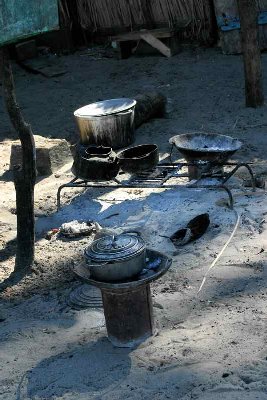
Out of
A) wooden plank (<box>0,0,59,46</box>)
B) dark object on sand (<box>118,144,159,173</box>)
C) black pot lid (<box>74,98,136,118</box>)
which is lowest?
dark object on sand (<box>118,144,159,173</box>)

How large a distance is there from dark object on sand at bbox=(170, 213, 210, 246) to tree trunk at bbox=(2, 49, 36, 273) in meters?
1.32

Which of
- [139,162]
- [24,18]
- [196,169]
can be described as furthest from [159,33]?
[24,18]

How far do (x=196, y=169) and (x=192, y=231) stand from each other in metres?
1.12

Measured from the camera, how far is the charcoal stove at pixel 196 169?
709 centimetres

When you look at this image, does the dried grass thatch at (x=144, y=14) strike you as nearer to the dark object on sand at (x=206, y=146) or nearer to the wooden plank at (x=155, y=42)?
the wooden plank at (x=155, y=42)

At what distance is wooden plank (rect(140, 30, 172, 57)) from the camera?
43.4 feet

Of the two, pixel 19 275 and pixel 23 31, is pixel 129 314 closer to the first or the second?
pixel 19 275

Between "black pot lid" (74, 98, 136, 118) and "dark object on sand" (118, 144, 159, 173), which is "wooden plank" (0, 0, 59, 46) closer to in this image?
"dark object on sand" (118, 144, 159, 173)

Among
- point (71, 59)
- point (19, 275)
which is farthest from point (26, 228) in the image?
point (71, 59)

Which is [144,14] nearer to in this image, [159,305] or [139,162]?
[139,162]

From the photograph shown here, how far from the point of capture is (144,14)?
13.8 meters

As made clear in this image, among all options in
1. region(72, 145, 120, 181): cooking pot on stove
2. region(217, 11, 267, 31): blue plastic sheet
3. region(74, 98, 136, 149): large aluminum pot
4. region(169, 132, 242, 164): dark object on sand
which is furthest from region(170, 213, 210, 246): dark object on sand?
region(217, 11, 267, 31): blue plastic sheet

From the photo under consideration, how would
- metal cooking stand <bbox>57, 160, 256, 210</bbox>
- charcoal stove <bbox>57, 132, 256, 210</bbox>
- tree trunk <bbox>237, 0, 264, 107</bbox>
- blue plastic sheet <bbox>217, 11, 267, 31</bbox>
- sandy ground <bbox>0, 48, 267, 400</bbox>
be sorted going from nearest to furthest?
sandy ground <bbox>0, 48, 267, 400</bbox>, metal cooking stand <bbox>57, 160, 256, 210</bbox>, charcoal stove <bbox>57, 132, 256, 210</bbox>, tree trunk <bbox>237, 0, 264, 107</bbox>, blue plastic sheet <bbox>217, 11, 267, 31</bbox>

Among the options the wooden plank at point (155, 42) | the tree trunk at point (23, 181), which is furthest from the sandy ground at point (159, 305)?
the wooden plank at point (155, 42)
